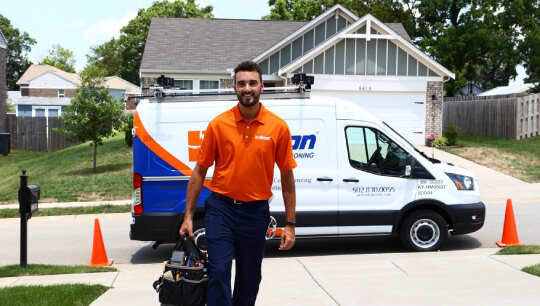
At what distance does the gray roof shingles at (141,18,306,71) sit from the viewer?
29266mm

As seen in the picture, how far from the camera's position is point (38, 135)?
123ft

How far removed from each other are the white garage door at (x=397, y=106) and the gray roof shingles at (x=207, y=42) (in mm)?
5952

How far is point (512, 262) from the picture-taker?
795 cm

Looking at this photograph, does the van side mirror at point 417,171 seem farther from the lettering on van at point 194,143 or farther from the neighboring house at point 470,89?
the neighboring house at point 470,89

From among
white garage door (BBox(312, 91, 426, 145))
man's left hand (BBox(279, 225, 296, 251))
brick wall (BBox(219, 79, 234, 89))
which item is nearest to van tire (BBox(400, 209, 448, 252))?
man's left hand (BBox(279, 225, 296, 251))

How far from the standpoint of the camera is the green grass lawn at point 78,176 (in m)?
17.6

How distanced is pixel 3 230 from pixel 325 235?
741 cm

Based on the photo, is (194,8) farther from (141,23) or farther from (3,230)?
(3,230)

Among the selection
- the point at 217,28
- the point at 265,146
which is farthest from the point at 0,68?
the point at 265,146

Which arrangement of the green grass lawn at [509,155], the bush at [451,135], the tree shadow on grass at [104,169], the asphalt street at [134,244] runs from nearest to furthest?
the asphalt street at [134,244], the green grass lawn at [509,155], the tree shadow on grass at [104,169], the bush at [451,135]

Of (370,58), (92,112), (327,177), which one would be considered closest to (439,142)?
(370,58)

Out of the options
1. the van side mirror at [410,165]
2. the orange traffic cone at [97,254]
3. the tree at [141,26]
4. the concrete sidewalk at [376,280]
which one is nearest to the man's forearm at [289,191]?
the concrete sidewalk at [376,280]

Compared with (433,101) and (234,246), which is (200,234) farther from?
(433,101)

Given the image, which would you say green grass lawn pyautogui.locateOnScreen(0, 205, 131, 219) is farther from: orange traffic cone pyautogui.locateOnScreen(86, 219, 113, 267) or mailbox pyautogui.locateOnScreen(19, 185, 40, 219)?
mailbox pyautogui.locateOnScreen(19, 185, 40, 219)
